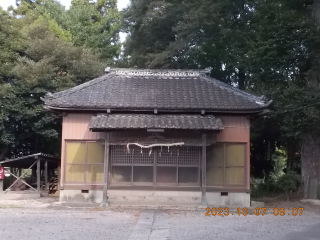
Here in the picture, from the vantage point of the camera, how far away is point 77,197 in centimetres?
1523

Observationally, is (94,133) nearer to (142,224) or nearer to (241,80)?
(142,224)

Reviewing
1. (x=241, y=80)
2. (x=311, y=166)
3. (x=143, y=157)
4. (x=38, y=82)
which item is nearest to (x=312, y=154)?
(x=311, y=166)

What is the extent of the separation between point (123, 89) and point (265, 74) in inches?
252

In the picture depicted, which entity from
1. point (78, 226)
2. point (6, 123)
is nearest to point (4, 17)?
point (6, 123)

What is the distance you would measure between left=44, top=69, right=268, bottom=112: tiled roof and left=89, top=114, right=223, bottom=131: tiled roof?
0.34m

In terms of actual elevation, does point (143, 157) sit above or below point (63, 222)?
above

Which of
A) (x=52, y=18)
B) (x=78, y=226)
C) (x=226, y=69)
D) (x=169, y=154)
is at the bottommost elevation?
(x=78, y=226)

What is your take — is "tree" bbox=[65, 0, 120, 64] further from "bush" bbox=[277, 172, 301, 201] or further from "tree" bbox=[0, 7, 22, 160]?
"bush" bbox=[277, 172, 301, 201]

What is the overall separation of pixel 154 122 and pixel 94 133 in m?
2.69

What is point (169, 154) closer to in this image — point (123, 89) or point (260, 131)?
point (123, 89)

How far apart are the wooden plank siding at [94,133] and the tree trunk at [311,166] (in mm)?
3775

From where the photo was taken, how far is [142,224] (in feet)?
34.8

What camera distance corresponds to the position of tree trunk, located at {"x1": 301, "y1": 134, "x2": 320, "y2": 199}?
688 inches

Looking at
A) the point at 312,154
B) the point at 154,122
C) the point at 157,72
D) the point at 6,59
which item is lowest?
the point at 312,154
